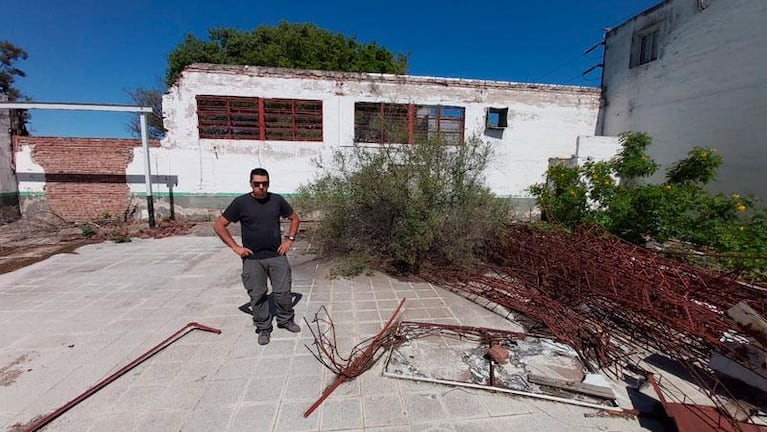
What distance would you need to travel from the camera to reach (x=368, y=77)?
952 cm

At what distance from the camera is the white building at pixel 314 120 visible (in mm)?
9047

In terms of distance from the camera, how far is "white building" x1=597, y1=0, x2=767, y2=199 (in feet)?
23.0

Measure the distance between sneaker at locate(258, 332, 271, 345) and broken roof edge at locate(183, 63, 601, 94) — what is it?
8434 mm

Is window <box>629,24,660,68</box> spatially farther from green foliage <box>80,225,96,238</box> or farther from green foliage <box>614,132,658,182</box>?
green foliage <box>80,225,96,238</box>

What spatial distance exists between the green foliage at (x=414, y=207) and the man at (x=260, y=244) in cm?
207

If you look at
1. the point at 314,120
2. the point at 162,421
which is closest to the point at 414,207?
the point at 162,421

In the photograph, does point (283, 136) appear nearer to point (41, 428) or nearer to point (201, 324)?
point (201, 324)

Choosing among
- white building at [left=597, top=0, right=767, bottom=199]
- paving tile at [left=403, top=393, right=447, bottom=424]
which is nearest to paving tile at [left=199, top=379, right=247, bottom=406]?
paving tile at [left=403, top=393, right=447, bottom=424]

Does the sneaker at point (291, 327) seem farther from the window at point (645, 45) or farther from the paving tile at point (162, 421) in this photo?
the window at point (645, 45)

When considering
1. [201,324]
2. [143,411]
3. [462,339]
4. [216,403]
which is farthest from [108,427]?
[462,339]

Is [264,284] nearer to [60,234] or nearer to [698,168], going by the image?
[60,234]

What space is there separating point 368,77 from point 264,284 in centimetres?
832

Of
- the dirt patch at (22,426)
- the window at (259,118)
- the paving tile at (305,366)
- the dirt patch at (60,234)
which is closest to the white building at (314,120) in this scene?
the window at (259,118)

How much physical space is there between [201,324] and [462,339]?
284cm
